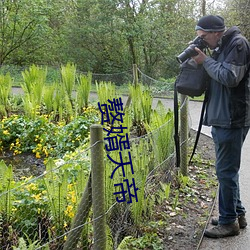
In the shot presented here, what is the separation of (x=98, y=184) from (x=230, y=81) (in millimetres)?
1275

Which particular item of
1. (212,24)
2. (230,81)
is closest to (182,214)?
(230,81)

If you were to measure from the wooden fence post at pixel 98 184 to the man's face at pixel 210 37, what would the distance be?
50.3 inches

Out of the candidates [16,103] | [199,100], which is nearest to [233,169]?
[16,103]

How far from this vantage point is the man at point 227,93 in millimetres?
2865

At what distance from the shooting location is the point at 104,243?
253 centimetres

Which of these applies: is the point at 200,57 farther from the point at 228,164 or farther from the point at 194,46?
the point at 228,164

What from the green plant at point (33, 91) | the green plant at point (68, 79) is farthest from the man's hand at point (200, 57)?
the green plant at point (68, 79)

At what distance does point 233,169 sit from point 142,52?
46.5 feet

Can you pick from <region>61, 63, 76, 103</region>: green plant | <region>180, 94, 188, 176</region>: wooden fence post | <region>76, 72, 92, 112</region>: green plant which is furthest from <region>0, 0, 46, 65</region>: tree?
<region>180, 94, 188, 176</region>: wooden fence post

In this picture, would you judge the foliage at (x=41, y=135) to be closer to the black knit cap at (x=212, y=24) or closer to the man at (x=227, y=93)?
the man at (x=227, y=93)

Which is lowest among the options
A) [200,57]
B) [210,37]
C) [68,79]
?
[68,79]

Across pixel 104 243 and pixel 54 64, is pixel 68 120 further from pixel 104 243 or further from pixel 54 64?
pixel 54 64

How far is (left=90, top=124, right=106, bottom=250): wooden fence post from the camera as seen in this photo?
238 cm

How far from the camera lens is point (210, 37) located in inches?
121
